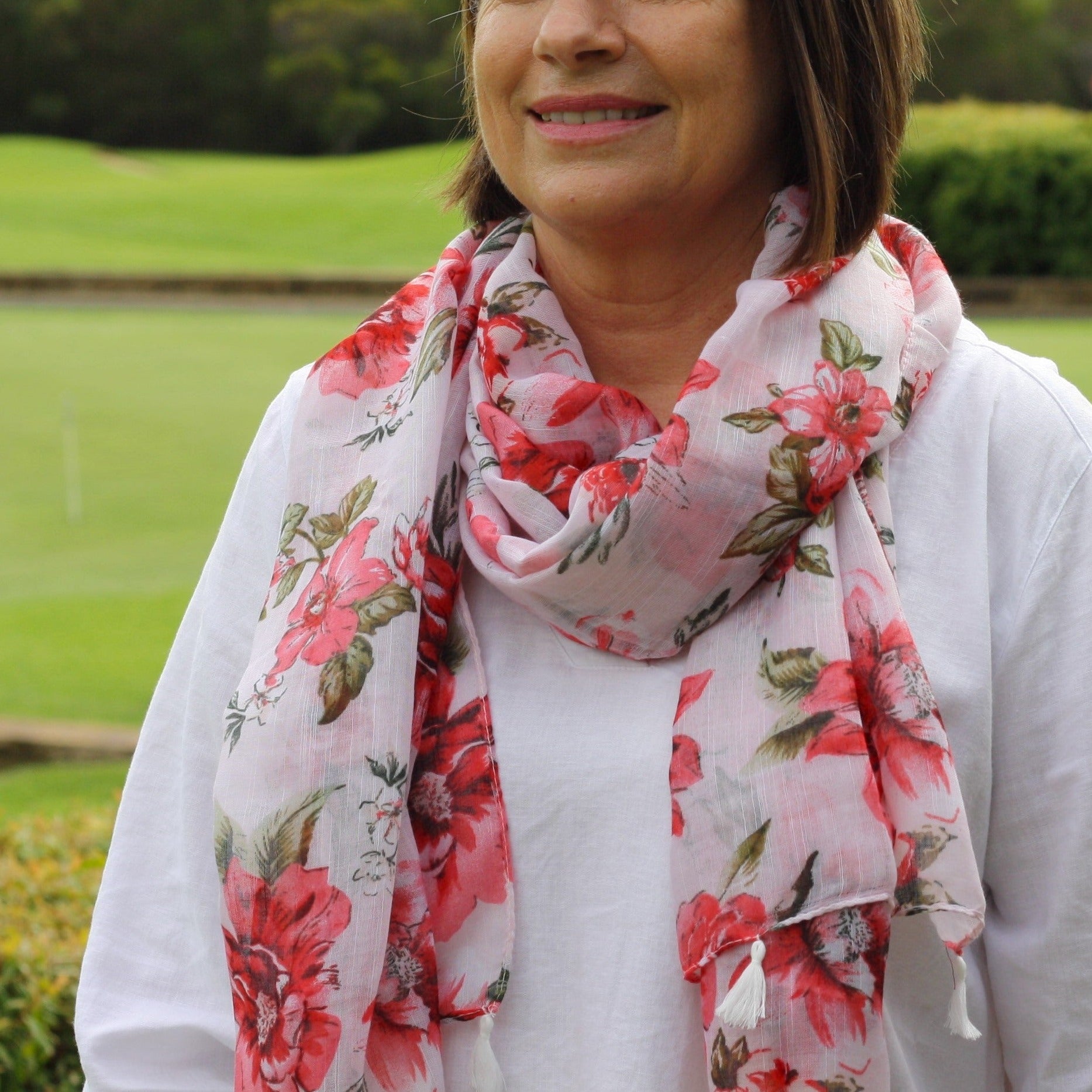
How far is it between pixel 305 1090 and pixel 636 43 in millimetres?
992

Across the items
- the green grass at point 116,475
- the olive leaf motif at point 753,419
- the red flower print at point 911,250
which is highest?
the red flower print at point 911,250

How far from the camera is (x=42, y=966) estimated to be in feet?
9.34

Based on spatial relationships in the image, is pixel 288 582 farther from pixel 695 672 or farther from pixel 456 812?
pixel 695 672

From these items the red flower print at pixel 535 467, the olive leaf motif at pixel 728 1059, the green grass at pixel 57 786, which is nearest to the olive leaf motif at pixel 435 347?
the red flower print at pixel 535 467

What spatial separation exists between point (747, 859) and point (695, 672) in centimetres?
17

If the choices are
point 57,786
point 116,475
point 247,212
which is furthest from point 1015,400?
point 247,212

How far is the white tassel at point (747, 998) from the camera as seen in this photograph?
4.33ft

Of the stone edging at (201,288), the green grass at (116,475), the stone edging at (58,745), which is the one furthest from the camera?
the stone edging at (201,288)

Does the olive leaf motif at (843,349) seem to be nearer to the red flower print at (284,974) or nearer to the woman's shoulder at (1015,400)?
the woman's shoulder at (1015,400)

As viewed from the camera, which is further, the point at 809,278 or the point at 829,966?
the point at 809,278

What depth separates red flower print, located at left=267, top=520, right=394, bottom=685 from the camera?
1516 mm

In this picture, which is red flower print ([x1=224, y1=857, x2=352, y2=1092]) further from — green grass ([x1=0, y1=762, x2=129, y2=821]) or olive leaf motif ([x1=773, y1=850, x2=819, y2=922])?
green grass ([x1=0, y1=762, x2=129, y2=821])

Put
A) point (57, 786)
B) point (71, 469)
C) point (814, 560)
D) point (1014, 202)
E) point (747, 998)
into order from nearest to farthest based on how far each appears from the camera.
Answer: point (747, 998) → point (814, 560) → point (57, 786) → point (71, 469) → point (1014, 202)

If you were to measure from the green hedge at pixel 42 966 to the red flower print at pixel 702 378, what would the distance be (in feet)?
6.27
